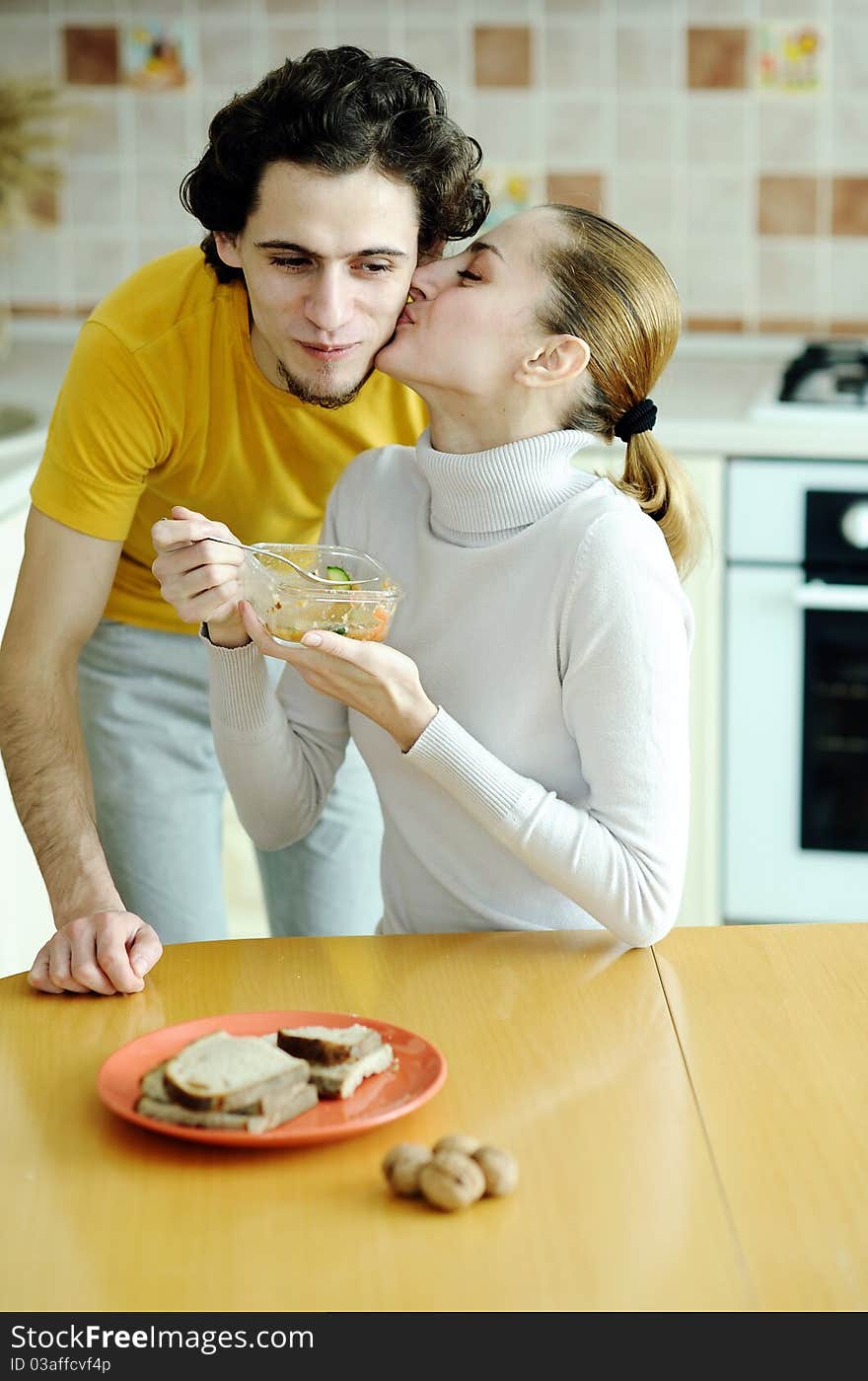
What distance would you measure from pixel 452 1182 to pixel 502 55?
104 inches

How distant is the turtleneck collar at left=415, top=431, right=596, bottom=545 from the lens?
1464mm

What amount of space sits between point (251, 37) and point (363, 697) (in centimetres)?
223

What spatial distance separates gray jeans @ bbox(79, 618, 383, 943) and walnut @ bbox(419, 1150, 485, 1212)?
3.50 ft

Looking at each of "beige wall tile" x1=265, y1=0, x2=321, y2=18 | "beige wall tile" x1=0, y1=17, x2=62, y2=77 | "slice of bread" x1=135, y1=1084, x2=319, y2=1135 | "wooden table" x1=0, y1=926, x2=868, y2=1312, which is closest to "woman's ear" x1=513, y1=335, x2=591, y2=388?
"wooden table" x1=0, y1=926, x2=868, y2=1312

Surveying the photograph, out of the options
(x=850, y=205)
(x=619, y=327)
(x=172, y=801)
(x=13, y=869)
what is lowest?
(x=13, y=869)

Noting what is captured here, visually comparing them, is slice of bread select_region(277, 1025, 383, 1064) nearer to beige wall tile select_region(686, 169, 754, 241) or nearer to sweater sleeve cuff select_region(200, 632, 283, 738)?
sweater sleeve cuff select_region(200, 632, 283, 738)

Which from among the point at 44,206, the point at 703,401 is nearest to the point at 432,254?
the point at 703,401

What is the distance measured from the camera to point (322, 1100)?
3.43 feet

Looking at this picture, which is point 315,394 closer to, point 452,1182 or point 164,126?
point 452,1182

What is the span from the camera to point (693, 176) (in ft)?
10.2

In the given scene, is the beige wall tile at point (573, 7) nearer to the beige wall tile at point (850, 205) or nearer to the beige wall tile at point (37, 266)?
the beige wall tile at point (850, 205)

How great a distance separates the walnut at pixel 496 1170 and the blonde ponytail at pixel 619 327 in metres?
0.72

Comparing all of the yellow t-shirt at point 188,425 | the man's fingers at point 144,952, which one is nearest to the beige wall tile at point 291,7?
the yellow t-shirt at point 188,425
